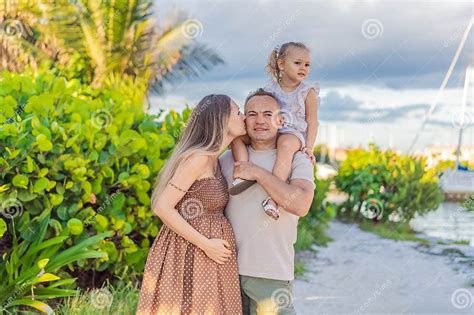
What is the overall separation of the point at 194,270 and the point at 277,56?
5.27ft

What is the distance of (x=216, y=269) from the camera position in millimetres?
A: 3014

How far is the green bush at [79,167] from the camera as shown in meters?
4.23

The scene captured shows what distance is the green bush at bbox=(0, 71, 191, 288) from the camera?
423 centimetres

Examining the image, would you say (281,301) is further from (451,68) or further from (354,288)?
(451,68)

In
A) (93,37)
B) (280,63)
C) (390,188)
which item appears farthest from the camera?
(93,37)

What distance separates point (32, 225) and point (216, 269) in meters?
1.80

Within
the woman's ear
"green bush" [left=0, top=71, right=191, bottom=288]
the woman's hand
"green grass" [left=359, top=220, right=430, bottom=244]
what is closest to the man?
the woman's hand

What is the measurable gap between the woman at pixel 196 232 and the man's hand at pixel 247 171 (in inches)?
5.0

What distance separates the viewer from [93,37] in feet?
51.3

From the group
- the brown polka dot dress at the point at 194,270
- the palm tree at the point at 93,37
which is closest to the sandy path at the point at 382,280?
the brown polka dot dress at the point at 194,270

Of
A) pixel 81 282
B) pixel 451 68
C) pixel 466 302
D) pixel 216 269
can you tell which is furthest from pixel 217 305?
pixel 451 68

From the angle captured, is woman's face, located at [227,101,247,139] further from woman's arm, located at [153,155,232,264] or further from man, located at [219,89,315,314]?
woman's arm, located at [153,155,232,264]

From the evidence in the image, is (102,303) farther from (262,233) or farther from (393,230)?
(393,230)

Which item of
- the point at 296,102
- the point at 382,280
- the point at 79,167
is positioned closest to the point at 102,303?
the point at 79,167
